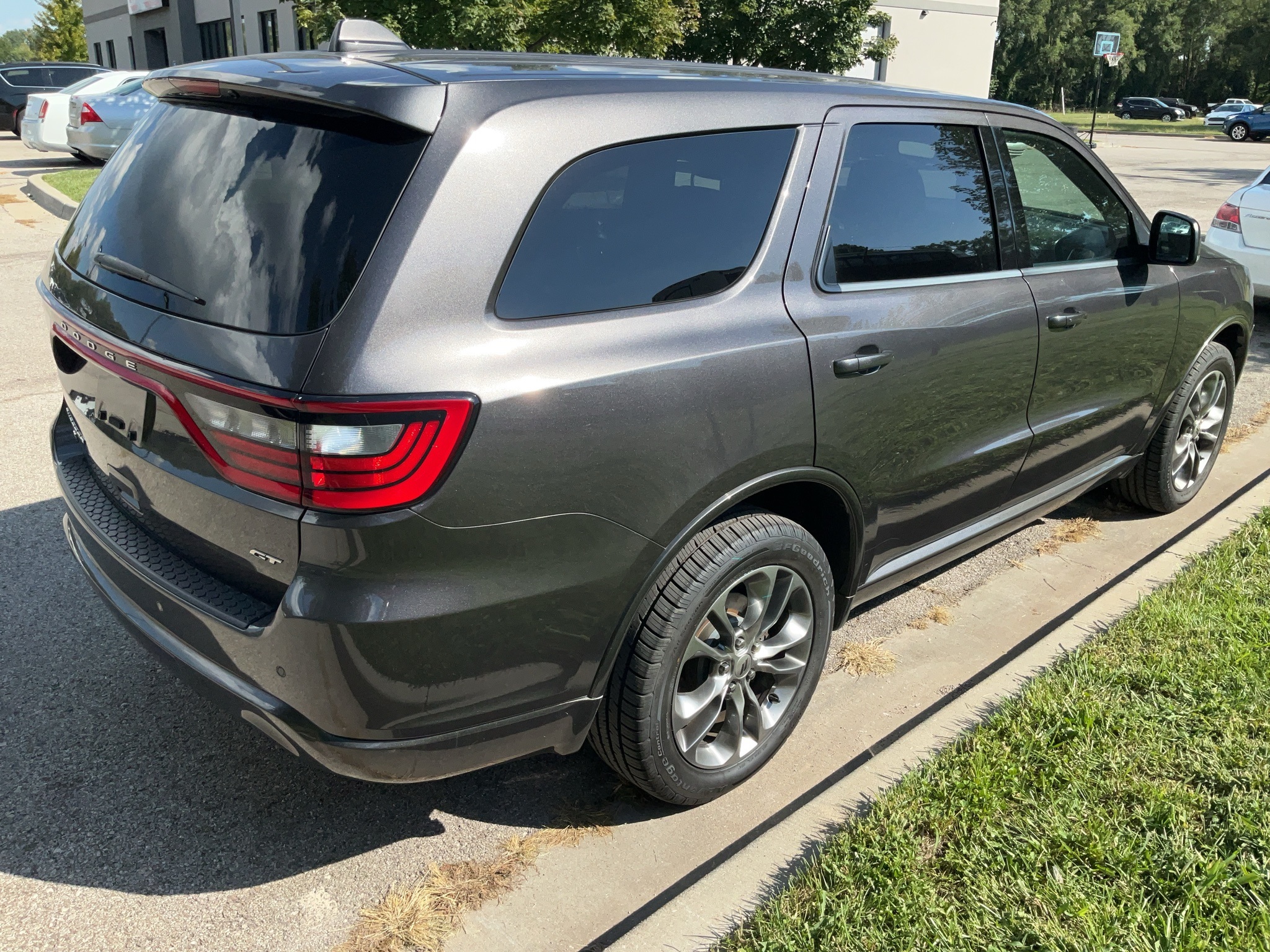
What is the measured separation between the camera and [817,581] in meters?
2.89

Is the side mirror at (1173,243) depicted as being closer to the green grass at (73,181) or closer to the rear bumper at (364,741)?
the rear bumper at (364,741)

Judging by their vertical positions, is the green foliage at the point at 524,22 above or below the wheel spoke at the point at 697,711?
above

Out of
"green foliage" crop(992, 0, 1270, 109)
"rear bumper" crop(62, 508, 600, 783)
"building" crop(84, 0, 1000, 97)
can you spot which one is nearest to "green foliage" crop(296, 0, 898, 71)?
"rear bumper" crop(62, 508, 600, 783)

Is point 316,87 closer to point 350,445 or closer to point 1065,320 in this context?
point 350,445

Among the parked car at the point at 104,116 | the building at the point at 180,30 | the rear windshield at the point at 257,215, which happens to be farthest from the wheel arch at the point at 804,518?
the building at the point at 180,30

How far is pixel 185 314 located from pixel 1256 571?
12.7 feet

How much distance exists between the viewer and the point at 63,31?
51.6m

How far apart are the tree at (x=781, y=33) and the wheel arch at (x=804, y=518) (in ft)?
74.7

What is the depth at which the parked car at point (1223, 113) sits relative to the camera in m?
49.6

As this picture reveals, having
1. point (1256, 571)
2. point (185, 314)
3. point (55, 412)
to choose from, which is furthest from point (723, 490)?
point (55, 412)

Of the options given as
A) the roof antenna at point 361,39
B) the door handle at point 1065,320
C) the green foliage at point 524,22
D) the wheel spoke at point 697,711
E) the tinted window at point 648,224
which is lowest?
the wheel spoke at point 697,711

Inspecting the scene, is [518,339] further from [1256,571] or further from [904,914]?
[1256,571]

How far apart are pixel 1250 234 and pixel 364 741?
27.6ft

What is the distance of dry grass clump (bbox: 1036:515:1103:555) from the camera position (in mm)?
4488
